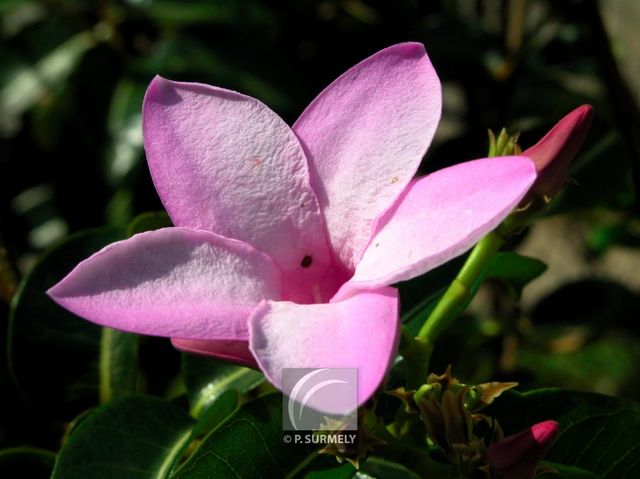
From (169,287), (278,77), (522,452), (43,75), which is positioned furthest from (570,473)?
(43,75)

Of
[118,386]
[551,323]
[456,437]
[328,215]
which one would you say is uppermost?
[328,215]

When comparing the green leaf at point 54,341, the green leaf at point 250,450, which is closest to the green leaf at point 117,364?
the green leaf at point 54,341

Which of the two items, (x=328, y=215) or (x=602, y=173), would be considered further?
(x=602, y=173)

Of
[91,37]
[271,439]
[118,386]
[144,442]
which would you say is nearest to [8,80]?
[91,37]

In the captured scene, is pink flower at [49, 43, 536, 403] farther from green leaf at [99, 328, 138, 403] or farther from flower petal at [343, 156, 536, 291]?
green leaf at [99, 328, 138, 403]

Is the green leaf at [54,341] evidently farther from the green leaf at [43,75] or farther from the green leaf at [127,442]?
the green leaf at [43,75]

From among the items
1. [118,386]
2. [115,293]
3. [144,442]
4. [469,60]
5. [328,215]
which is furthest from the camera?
[469,60]

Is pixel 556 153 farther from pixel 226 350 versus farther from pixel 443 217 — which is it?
pixel 226 350

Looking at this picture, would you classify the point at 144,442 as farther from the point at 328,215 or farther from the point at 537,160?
the point at 537,160
